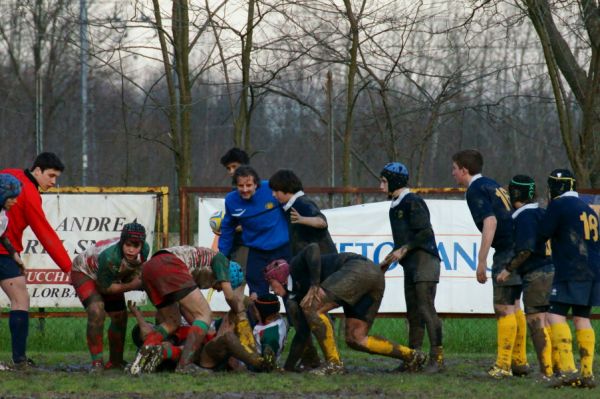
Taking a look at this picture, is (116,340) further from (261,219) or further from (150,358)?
(261,219)

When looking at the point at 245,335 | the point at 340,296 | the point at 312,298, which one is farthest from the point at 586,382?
the point at 245,335

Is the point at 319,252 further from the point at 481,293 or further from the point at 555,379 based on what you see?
the point at 481,293

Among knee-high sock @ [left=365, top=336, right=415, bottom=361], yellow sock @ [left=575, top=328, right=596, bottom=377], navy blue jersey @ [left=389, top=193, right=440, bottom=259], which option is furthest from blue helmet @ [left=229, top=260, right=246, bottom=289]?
yellow sock @ [left=575, top=328, right=596, bottom=377]

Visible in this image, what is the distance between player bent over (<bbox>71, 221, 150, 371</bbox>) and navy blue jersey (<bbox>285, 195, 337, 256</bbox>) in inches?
54.4

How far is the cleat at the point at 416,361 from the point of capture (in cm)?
973

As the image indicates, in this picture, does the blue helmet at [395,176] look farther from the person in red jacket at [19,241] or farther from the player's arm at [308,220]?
the person in red jacket at [19,241]

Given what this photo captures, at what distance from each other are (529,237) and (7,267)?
4740 mm

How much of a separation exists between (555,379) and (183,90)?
22.9 feet

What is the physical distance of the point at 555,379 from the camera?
9.16 meters

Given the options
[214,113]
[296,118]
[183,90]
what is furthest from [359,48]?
→ [214,113]

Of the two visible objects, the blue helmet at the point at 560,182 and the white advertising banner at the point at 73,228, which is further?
the white advertising banner at the point at 73,228

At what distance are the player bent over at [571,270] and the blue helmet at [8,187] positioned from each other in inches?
179

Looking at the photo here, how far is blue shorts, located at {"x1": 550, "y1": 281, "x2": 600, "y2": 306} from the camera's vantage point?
28.5 feet

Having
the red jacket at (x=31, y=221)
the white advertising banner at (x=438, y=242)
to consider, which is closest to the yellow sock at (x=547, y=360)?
the white advertising banner at (x=438, y=242)
